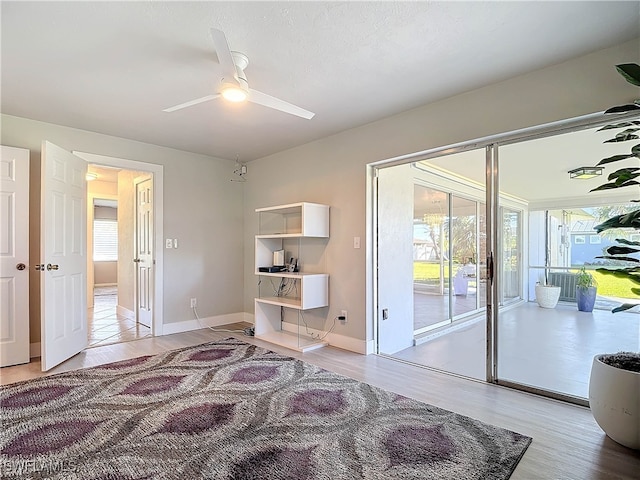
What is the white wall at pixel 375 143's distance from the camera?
238 centimetres

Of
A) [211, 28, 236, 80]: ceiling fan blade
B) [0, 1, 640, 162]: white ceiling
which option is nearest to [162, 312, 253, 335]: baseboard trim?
[0, 1, 640, 162]: white ceiling

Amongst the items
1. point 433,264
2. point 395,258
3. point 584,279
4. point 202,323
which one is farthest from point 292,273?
point 584,279

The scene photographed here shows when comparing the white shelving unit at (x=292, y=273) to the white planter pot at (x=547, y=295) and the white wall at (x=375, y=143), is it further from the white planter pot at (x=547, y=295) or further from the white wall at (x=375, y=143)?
the white planter pot at (x=547, y=295)

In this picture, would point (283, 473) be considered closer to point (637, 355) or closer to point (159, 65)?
point (637, 355)

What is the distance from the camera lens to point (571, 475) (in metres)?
1.70

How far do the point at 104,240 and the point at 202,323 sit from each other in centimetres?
683

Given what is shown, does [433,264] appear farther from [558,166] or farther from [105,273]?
[105,273]

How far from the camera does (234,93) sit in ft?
7.57

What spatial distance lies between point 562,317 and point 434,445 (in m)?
1.81

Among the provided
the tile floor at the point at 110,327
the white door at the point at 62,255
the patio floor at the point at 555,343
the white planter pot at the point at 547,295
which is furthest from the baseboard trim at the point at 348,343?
the white door at the point at 62,255

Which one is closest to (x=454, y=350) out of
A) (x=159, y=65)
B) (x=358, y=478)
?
(x=358, y=478)

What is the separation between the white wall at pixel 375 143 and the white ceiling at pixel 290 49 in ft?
0.43

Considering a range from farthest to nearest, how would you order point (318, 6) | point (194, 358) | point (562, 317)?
point (194, 358) → point (562, 317) → point (318, 6)

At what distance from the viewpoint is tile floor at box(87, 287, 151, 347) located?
168 inches
